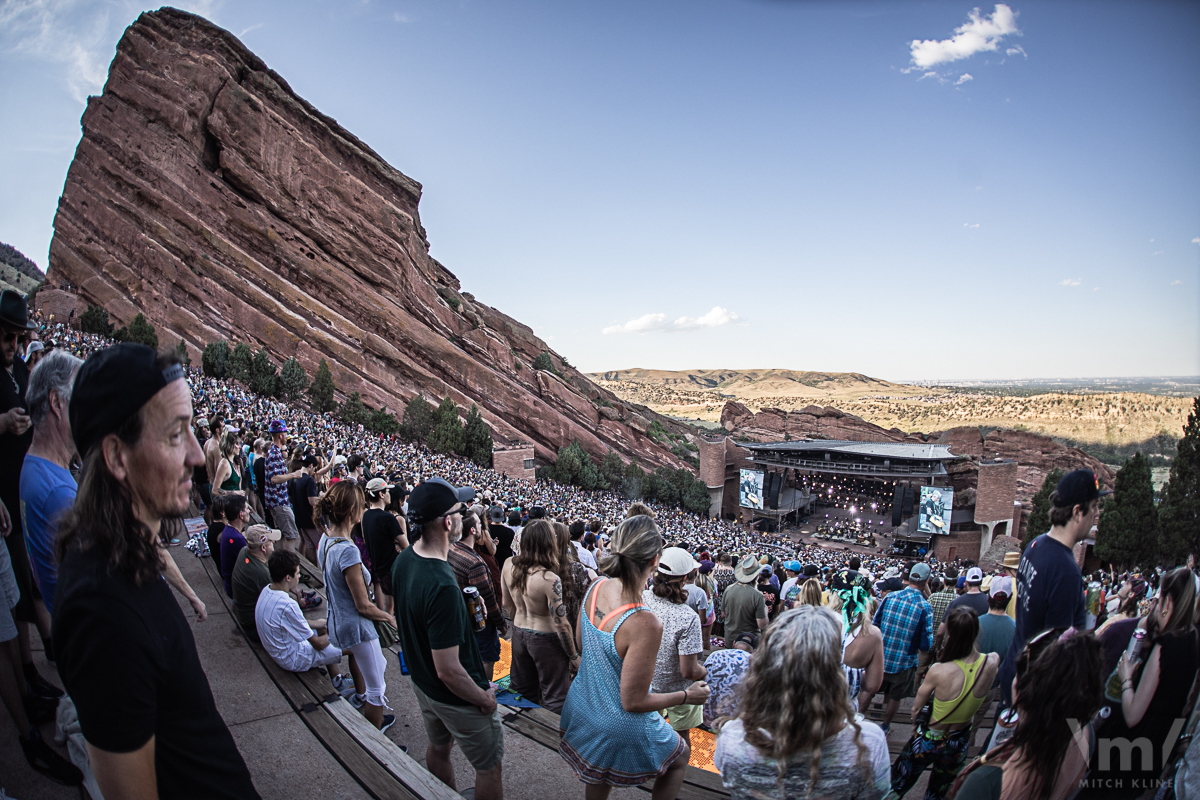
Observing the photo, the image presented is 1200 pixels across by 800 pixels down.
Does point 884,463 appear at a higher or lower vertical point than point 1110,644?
lower

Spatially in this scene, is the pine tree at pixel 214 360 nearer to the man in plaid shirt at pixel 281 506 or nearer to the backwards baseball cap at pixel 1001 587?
the man in plaid shirt at pixel 281 506

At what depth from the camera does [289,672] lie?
3.93 metres

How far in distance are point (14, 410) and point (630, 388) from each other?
638 ft

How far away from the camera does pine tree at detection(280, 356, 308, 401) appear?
127 feet

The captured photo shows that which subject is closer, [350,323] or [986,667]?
[986,667]

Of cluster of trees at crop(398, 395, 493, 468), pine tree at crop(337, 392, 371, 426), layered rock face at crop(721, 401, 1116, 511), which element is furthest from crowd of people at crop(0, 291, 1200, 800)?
layered rock face at crop(721, 401, 1116, 511)

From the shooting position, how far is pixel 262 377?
122 feet

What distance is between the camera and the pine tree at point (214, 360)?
3716 cm

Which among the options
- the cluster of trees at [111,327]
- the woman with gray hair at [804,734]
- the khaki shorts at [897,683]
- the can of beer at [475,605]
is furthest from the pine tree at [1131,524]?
the cluster of trees at [111,327]

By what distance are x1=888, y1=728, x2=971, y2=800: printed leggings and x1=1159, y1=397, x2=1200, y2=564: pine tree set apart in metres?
23.3

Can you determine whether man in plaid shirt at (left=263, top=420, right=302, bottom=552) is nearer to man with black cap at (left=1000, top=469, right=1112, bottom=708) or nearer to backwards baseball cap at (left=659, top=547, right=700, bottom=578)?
backwards baseball cap at (left=659, top=547, right=700, bottom=578)

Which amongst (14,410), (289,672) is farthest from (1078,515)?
(14,410)

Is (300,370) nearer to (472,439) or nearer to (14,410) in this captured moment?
(472,439)

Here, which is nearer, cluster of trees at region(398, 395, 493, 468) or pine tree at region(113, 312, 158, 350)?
pine tree at region(113, 312, 158, 350)
